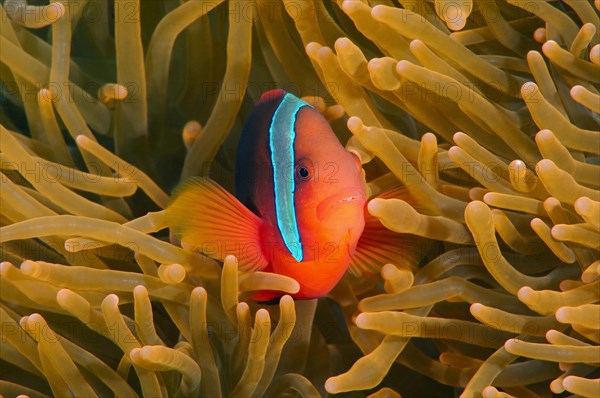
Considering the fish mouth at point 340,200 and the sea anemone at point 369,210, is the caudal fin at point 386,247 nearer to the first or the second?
the sea anemone at point 369,210

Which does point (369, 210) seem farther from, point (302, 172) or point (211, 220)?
point (211, 220)

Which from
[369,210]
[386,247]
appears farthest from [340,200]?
[386,247]

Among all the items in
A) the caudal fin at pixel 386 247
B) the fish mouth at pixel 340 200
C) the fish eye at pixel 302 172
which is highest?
the fish eye at pixel 302 172

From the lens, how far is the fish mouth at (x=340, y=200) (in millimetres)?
807

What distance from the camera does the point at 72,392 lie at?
895 mm

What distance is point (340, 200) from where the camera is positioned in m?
0.81

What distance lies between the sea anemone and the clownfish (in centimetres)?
3

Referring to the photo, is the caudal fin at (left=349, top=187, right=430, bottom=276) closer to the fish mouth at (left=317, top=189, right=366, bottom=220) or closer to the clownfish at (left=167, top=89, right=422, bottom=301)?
the clownfish at (left=167, top=89, right=422, bottom=301)

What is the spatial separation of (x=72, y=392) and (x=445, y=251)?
0.53 metres

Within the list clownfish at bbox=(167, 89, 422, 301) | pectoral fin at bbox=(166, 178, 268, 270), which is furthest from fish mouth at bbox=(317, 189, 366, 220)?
pectoral fin at bbox=(166, 178, 268, 270)

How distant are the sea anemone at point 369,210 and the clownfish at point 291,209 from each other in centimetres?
3

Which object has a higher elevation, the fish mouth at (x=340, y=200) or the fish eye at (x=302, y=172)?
the fish eye at (x=302, y=172)

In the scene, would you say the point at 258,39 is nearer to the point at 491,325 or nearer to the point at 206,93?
the point at 206,93

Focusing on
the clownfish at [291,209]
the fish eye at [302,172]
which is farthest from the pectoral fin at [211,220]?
the fish eye at [302,172]
